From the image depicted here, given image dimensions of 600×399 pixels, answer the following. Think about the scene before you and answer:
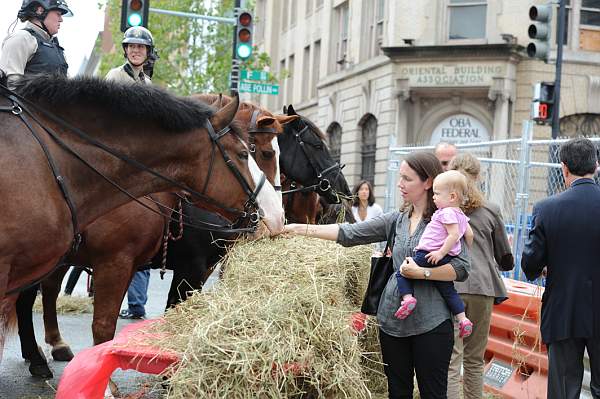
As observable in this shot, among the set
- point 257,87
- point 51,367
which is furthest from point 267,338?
point 257,87

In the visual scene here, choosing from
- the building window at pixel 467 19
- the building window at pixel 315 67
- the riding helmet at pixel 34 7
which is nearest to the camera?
the riding helmet at pixel 34 7

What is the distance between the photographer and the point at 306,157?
30.1 ft

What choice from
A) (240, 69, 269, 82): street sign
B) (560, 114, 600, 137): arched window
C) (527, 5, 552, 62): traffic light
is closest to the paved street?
(527, 5, 552, 62): traffic light

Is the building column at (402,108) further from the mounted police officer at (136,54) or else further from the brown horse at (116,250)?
the brown horse at (116,250)

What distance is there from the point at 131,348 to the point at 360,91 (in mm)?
27580

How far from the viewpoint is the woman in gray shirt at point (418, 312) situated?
16.5 feet

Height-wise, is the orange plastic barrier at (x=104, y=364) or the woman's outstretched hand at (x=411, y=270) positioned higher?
the woman's outstretched hand at (x=411, y=270)

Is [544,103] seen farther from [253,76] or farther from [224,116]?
[224,116]

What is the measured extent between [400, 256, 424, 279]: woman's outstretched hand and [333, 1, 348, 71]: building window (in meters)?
29.9

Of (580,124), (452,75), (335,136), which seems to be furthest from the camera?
(335,136)

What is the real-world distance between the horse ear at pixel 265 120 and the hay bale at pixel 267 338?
6.14 feet

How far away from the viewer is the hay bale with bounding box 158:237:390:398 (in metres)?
4.34

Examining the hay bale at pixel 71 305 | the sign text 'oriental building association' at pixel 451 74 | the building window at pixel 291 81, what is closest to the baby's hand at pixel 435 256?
the hay bale at pixel 71 305

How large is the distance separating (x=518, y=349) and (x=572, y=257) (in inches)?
85.8
